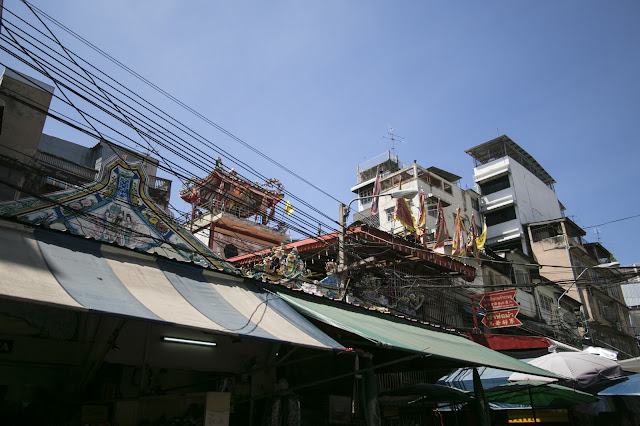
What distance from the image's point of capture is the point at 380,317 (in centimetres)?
1002

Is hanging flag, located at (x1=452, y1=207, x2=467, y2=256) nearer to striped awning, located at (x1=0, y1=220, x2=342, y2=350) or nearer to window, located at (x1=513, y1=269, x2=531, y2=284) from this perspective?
window, located at (x1=513, y1=269, x2=531, y2=284)

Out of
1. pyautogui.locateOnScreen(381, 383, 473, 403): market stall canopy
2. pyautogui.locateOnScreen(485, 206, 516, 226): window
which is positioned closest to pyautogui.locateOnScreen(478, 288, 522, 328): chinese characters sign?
pyautogui.locateOnScreen(381, 383, 473, 403): market stall canopy

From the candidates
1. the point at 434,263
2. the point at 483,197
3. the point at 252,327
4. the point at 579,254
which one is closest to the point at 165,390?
the point at 252,327

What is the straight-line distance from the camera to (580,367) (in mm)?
11383

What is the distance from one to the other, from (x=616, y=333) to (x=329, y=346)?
43.0 meters

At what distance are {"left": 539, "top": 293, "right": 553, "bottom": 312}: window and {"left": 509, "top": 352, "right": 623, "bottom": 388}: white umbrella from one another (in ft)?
61.5

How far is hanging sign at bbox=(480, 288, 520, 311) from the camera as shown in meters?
18.9

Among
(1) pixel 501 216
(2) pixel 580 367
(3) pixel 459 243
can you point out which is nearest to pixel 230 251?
(3) pixel 459 243

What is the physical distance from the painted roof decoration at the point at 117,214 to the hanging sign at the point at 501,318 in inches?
544

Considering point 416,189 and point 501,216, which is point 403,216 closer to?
point 416,189

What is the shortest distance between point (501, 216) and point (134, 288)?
142ft

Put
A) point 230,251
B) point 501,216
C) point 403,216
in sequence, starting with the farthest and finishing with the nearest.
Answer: point 501,216 < point 230,251 < point 403,216

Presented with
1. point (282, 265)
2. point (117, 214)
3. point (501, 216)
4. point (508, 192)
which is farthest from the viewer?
point (501, 216)

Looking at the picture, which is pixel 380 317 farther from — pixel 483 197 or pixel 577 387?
pixel 483 197
